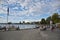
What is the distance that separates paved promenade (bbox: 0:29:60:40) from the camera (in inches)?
88.9

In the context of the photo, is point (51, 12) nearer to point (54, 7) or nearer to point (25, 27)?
point (54, 7)

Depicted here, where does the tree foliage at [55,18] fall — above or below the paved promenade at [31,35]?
above

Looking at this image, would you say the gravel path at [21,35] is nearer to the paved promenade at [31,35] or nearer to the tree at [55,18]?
the paved promenade at [31,35]

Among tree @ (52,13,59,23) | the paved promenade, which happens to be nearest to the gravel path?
the paved promenade

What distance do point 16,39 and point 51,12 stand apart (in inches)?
30.4

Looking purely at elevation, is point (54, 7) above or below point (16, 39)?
above

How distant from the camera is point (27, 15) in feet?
7.69

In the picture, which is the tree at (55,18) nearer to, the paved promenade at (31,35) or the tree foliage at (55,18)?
the tree foliage at (55,18)

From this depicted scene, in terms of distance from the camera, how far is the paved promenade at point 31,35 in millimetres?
2258

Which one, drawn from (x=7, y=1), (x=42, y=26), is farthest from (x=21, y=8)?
(x=42, y=26)

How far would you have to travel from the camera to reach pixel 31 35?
228 cm

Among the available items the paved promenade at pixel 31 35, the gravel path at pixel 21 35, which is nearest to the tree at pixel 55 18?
the paved promenade at pixel 31 35

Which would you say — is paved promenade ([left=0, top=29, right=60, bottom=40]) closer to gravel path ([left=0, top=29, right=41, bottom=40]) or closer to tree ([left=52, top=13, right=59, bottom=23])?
gravel path ([left=0, top=29, right=41, bottom=40])

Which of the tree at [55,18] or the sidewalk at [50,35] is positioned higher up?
→ the tree at [55,18]
